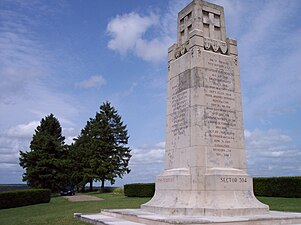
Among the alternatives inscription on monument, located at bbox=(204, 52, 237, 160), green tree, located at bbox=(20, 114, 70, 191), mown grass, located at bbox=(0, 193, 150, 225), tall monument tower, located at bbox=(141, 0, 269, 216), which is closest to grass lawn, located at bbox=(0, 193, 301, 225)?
mown grass, located at bbox=(0, 193, 150, 225)

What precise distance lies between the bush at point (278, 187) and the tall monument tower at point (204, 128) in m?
12.6

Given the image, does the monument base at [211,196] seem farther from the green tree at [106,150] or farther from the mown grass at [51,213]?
the green tree at [106,150]

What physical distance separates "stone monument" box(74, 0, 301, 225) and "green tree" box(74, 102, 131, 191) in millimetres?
32888

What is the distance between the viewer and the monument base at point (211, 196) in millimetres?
10406

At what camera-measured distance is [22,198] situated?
90.9 feet

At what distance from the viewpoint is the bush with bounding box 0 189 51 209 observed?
86.8 feet

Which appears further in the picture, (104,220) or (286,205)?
(286,205)

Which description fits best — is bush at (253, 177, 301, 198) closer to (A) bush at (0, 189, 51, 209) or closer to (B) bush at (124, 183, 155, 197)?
(B) bush at (124, 183, 155, 197)

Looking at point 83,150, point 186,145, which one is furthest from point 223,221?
point 83,150

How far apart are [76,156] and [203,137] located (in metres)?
43.3

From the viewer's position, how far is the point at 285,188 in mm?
23094

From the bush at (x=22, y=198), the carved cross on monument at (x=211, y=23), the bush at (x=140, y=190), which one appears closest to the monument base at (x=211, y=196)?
the carved cross on monument at (x=211, y=23)

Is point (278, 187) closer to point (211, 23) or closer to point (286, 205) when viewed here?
point (286, 205)

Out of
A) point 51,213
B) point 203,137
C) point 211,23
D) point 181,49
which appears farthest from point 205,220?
point 51,213
